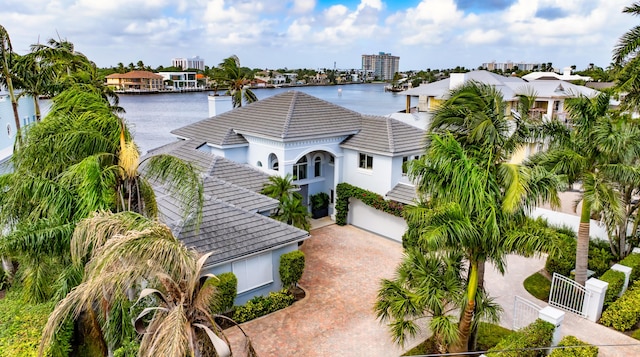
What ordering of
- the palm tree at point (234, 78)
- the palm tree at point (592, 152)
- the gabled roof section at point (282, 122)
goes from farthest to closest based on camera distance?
the palm tree at point (234, 78) < the gabled roof section at point (282, 122) < the palm tree at point (592, 152)

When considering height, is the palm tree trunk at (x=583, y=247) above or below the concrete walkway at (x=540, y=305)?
above

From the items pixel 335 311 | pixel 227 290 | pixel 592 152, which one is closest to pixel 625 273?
pixel 592 152

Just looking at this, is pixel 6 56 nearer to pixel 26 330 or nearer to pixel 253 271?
pixel 26 330

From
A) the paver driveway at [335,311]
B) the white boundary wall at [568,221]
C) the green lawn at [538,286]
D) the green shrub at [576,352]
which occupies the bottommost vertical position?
the paver driveway at [335,311]

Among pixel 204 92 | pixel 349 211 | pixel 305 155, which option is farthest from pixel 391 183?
pixel 204 92

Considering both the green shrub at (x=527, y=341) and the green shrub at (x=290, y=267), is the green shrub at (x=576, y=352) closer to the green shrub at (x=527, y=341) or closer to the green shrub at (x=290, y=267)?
the green shrub at (x=527, y=341)

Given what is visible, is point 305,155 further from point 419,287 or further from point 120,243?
point 120,243

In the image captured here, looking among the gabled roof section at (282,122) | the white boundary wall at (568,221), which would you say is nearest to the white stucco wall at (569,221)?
the white boundary wall at (568,221)
